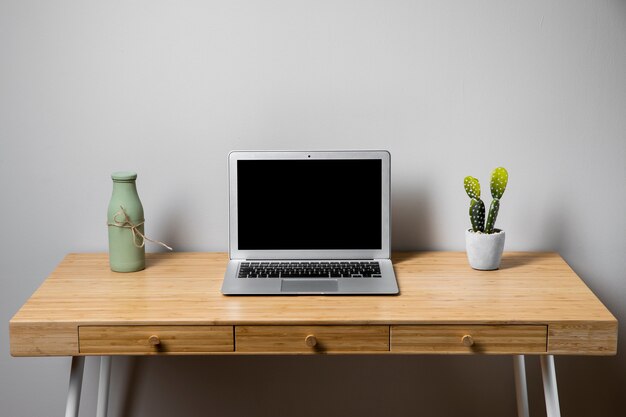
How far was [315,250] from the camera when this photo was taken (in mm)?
1968

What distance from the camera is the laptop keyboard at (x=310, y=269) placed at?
188 centimetres

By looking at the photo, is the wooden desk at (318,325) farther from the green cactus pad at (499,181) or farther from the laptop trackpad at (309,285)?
the green cactus pad at (499,181)

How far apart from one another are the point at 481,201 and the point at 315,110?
47 centimetres

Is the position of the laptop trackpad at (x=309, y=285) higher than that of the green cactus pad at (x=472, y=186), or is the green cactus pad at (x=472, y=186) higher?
the green cactus pad at (x=472, y=186)

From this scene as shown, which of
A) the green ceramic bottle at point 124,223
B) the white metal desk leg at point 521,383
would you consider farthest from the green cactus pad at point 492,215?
the green ceramic bottle at point 124,223

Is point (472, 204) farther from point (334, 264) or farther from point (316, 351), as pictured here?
point (316, 351)

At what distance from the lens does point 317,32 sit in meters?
2.02

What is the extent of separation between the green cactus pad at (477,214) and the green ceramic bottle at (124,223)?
794 millimetres

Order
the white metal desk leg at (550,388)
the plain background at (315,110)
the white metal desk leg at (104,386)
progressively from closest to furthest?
the white metal desk leg at (550,388) → the plain background at (315,110) → the white metal desk leg at (104,386)

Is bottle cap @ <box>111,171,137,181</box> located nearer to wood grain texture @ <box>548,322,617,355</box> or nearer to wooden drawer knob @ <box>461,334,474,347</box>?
wooden drawer knob @ <box>461,334,474,347</box>

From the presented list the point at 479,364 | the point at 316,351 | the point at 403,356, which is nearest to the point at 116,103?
the point at 316,351

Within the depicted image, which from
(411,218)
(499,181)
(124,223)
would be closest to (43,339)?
(124,223)

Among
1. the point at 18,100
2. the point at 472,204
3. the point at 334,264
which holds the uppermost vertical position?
the point at 18,100

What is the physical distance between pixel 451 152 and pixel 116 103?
0.86 metres
